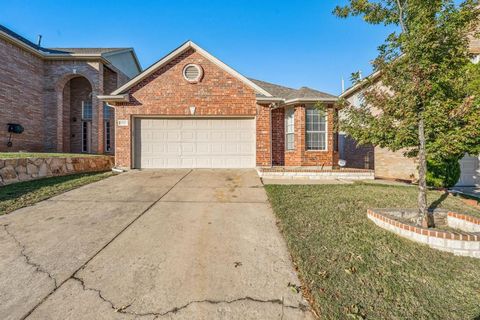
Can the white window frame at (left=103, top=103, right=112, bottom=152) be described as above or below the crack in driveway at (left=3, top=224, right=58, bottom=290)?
above

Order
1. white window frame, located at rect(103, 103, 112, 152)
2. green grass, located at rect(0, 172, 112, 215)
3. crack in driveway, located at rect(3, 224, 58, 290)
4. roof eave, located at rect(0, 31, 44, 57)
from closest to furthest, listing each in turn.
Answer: crack in driveway, located at rect(3, 224, 58, 290) < green grass, located at rect(0, 172, 112, 215) < roof eave, located at rect(0, 31, 44, 57) < white window frame, located at rect(103, 103, 112, 152)

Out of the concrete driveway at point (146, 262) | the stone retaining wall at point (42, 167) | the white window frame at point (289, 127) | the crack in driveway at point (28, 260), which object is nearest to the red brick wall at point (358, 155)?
the white window frame at point (289, 127)

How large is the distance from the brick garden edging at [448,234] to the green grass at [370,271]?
12 cm

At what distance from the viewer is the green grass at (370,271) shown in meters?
2.15

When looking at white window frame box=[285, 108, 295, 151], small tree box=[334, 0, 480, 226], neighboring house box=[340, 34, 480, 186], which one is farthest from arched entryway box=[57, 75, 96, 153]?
small tree box=[334, 0, 480, 226]

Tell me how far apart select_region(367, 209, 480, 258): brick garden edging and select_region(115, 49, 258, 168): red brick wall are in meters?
6.89

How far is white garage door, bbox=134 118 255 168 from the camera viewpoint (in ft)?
31.5

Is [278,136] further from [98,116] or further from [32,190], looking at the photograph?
[98,116]

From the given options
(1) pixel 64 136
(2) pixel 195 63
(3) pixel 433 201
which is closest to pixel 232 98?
(2) pixel 195 63

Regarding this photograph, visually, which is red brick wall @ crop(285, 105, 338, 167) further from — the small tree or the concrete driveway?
the small tree

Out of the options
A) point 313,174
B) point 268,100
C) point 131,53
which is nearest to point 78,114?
point 131,53

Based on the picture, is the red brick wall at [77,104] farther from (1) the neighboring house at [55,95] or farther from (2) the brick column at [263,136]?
(2) the brick column at [263,136]

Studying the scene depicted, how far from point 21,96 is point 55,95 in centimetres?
165

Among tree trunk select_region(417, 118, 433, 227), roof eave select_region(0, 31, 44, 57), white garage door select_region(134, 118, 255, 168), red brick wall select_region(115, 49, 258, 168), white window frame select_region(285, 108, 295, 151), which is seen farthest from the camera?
roof eave select_region(0, 31, 44, 57)
